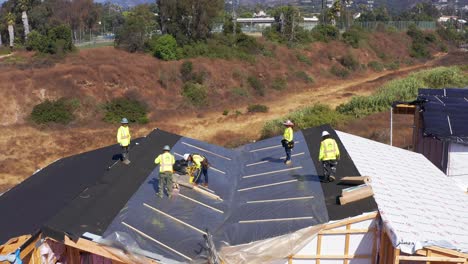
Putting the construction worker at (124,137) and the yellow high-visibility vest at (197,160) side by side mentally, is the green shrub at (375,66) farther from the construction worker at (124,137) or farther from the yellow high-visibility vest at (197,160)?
the yellow high-visibility vest at (197,160)

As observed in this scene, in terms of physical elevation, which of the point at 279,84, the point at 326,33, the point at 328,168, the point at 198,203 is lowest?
the point at 279,84

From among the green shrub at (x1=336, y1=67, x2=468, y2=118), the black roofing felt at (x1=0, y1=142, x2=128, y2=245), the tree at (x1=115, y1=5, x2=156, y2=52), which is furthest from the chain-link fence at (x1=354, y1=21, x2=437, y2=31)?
the black roofing felt at (x1=0, y1=142, x2=128, y2=245)

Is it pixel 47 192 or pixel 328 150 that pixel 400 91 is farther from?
pixel 47 192

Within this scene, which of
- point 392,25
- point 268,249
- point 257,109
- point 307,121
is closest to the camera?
point 268,249

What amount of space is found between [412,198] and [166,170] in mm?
7533

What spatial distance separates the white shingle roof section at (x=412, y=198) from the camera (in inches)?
433

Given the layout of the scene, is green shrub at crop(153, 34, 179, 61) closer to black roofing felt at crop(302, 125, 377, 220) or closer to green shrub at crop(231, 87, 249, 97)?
green shrub at crop(231, 87, 249, 97)

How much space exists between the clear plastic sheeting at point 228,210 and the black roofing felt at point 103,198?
0.98 feet

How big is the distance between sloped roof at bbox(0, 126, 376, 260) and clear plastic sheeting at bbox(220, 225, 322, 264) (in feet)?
0.73

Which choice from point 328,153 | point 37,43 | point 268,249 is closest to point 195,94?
point 37,43

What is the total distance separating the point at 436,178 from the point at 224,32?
51.8m

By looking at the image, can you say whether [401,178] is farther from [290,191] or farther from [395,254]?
[395,254]

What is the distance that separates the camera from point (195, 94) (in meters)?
47.7

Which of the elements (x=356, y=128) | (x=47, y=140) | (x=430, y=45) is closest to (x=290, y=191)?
(x=356, y=128)
